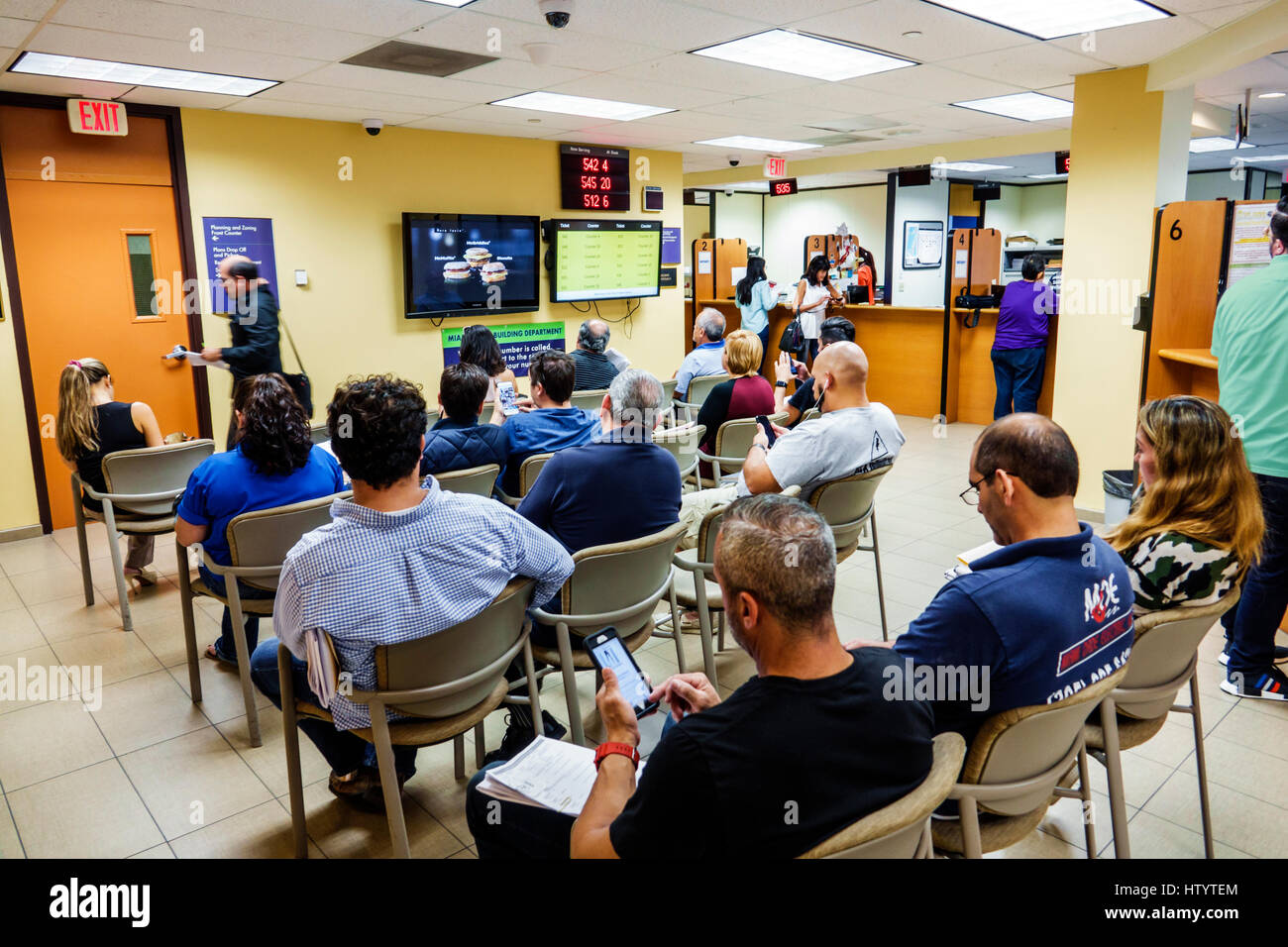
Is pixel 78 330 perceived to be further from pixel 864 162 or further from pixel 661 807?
pixel 864 162

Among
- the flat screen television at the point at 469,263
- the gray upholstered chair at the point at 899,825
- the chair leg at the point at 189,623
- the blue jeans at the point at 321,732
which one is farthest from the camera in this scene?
the flat screen television at the point at 469,263

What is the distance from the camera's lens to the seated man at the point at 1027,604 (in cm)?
156

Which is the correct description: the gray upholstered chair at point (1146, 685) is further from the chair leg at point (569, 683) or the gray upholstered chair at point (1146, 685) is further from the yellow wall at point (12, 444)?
the yellow wall at point (12, 444)

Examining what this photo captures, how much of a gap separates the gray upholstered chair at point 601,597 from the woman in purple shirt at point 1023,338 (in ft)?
19.3

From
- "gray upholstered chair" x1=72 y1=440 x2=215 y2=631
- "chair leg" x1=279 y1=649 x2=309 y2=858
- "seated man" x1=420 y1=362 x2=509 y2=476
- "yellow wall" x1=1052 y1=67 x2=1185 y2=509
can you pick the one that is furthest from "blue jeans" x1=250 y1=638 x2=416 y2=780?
"yellow wall" x1=1052 y1=67 x2=1185 y2=509

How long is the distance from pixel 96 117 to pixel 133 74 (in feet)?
2.39

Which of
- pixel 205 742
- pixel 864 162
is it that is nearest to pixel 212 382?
pixel 205 742

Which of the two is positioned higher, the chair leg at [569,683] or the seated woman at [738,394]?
the seated woman at [738,394]

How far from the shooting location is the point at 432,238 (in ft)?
22.6

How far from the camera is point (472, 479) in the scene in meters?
3.27

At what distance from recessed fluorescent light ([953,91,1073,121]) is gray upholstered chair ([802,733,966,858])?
6.19 metres

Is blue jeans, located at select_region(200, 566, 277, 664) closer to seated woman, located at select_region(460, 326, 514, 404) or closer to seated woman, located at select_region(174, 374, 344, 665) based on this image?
seated woman, located at select_region(174, 374, 344, 665)

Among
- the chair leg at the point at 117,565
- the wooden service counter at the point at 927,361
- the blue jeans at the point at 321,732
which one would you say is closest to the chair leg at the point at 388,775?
the blue jeans at the point at 321,732

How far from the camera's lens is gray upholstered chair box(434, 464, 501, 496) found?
10.5ft
